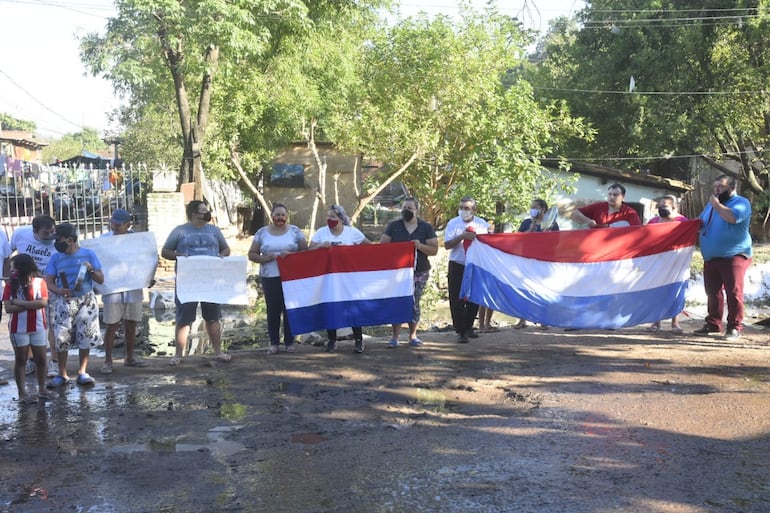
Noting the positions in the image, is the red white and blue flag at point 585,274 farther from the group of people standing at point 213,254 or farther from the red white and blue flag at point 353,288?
the red white and blue flag at point 353,288

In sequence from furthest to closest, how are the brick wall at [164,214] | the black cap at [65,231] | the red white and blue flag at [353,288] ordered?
the brick wall at [164,214]
the red white and blue flag at [353,288]
the black cap at [65,231]

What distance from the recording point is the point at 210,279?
8141 mm

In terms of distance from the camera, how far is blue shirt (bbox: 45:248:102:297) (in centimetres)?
715

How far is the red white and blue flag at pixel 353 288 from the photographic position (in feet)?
28.6

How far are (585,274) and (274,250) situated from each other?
12.0 feet

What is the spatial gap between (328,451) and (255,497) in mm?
958

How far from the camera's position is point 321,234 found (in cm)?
889

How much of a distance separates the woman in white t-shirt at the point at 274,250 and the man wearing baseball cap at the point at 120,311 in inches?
52.6

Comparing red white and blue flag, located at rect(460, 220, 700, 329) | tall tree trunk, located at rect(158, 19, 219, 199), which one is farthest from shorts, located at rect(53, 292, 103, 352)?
tall tree trunk, located at rect(158, 19, 219, 199)

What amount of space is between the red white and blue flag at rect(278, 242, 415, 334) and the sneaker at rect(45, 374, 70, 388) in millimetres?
2465

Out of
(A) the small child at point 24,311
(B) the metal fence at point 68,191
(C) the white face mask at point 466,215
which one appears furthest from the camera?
(B) the metal fence at point 68,191

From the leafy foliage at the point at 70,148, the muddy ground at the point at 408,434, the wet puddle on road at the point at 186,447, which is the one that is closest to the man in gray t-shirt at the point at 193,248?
the muddy ground at the point at 408,434

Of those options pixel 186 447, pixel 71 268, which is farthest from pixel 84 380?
pixel 186 447

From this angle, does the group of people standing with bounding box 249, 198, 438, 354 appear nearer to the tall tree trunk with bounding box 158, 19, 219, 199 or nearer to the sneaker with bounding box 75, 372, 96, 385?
the sneaker with bounding box 75, 372, 96, 385
